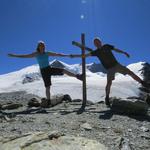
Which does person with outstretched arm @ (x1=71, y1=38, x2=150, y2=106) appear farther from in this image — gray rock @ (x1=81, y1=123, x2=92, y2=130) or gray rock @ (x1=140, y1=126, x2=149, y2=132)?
gray rock @ (x1=81, y1=123, x2=92, y2=130)

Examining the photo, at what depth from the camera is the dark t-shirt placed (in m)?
13.5

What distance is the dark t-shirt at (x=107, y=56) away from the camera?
1350 cm

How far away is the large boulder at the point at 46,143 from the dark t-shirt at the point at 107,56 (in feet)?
22.7

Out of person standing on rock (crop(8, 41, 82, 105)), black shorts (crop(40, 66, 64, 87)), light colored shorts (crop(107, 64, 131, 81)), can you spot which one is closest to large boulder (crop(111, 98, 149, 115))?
light colored shorts (crop(107, 64, 131, 81))

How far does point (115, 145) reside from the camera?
734 centimetres

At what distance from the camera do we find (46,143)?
6457 millimetres

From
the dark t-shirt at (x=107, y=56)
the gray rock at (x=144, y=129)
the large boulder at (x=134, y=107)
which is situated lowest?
the gray rock at (x=144, y=129)

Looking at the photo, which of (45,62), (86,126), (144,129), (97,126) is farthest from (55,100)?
(144,129)

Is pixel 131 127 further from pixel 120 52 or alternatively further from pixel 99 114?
pixel 120 52

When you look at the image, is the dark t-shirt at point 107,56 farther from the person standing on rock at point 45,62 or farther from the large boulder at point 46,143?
the large boulder at point 46,143

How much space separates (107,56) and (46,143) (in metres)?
7.58

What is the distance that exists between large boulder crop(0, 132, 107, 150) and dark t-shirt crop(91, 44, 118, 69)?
272 inches

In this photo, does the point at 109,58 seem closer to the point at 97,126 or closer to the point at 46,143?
the point at 97,126

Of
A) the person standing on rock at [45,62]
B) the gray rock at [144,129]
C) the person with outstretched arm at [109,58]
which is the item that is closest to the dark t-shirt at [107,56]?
the person with outstretched arm at [109,58]
